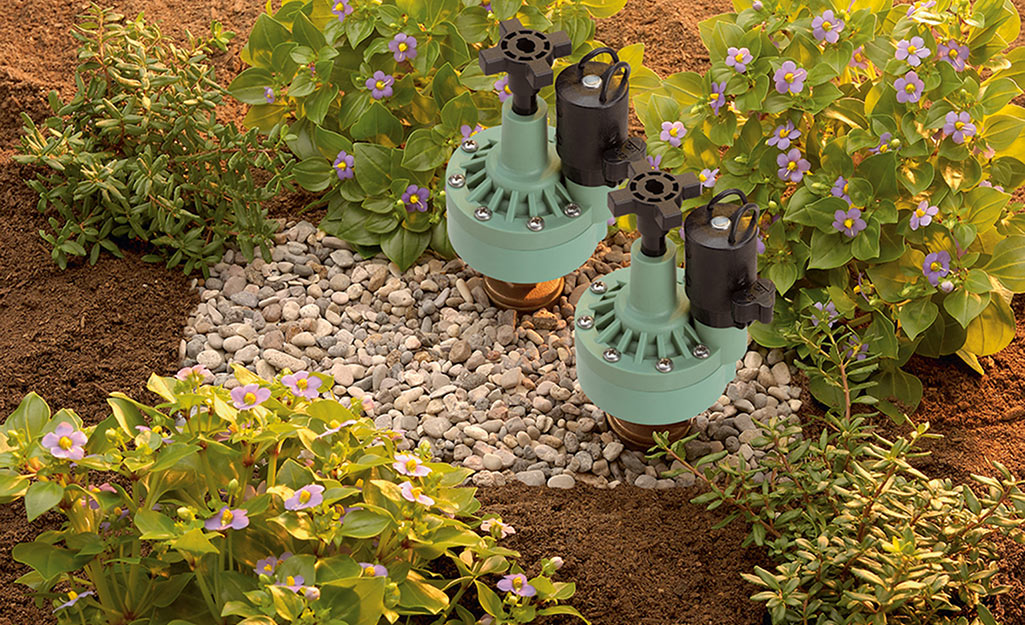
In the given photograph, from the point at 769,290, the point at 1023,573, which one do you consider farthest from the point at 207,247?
the point at 1023,573

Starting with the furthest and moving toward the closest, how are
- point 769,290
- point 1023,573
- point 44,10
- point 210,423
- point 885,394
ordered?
point 44,10, point 885,394, point 1023,573, point 769,290, point 210,423

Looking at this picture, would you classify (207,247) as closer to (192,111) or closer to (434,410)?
(192,111)

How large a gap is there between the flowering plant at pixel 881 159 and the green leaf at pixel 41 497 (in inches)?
63.4

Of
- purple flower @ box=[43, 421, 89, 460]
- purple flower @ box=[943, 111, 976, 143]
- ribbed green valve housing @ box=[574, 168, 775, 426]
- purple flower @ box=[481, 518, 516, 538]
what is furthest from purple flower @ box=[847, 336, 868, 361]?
purple flower @ box=[43, 421, 89, 460]

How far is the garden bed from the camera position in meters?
2.34

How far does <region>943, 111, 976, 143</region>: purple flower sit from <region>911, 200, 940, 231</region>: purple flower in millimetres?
166

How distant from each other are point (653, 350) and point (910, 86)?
2.98 feet

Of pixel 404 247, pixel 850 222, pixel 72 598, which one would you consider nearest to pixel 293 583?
pixel 72 598

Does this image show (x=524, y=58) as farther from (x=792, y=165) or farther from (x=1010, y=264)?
(x=1010, y=264)

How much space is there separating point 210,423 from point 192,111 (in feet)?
4.18

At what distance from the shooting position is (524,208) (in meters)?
2.47

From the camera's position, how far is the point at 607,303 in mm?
2404

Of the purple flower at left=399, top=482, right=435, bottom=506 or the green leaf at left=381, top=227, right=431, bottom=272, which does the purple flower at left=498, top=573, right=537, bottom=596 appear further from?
the green leaf at left=381, top=227, right=431, bottom=272

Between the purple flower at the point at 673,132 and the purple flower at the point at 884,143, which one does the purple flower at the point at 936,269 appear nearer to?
the purple flower at the point at 884,143
